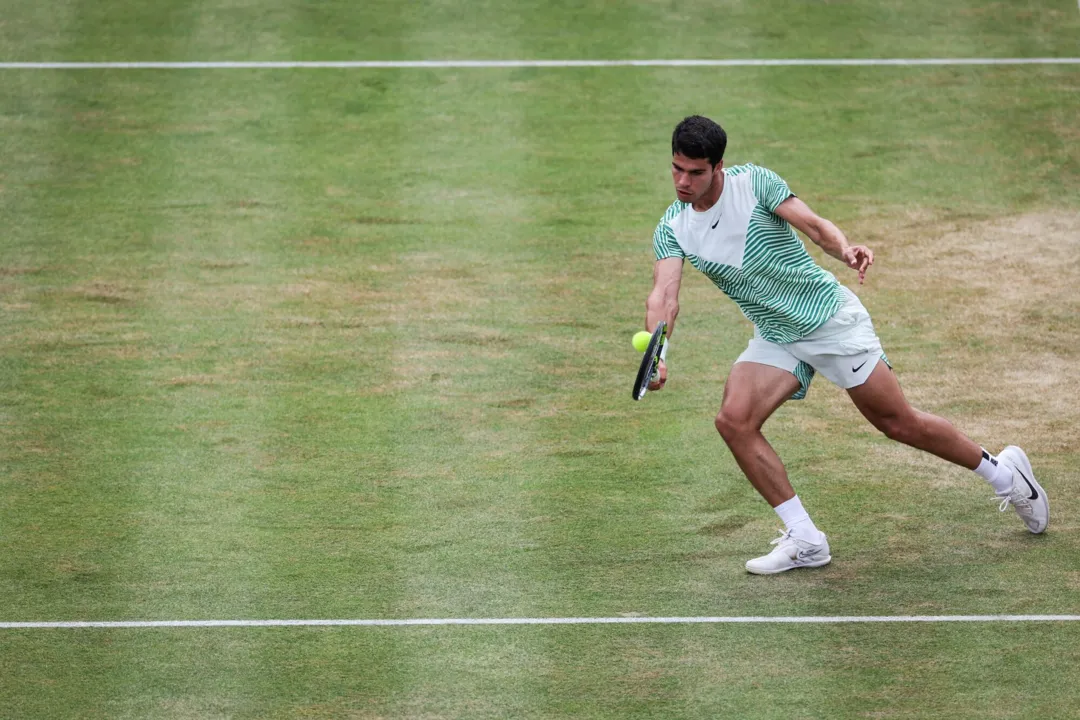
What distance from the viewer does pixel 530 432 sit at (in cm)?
838

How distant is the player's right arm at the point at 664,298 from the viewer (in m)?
6.21

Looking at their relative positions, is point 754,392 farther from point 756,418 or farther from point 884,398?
point 884,398

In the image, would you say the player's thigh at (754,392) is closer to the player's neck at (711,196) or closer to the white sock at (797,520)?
the white sock at (797,520)

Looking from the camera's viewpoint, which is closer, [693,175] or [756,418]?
[693,175]

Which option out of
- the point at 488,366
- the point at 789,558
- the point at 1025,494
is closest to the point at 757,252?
the point at 789,558

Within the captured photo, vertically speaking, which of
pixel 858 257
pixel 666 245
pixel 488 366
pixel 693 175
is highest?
pixel 693 175

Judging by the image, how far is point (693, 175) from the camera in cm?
634

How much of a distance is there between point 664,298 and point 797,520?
116 cm

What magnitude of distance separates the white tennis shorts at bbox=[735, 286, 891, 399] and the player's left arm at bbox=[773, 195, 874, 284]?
0.34 meters

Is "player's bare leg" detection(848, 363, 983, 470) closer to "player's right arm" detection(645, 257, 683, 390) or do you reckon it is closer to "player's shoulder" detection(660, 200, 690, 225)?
"player's right arm" detection(645, 257, 683, 390)

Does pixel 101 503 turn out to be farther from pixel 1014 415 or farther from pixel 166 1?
pixel 166 1

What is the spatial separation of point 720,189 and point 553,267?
3.88 metres

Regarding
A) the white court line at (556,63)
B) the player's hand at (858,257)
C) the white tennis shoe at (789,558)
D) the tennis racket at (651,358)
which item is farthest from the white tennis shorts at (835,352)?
the white court line at (556,63)

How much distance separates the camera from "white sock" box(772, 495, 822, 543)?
21.9 feet
